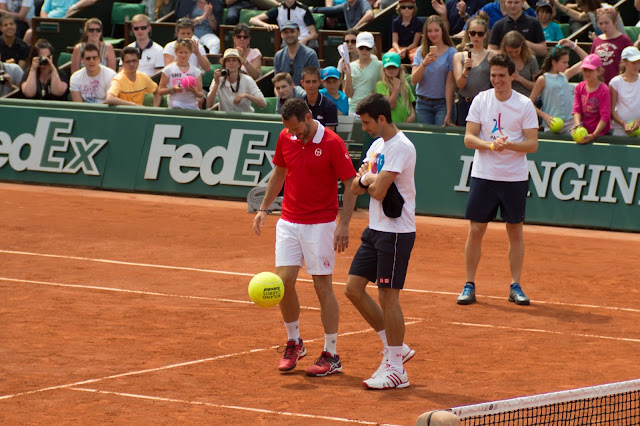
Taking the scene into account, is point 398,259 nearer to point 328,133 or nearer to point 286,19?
point 328,133

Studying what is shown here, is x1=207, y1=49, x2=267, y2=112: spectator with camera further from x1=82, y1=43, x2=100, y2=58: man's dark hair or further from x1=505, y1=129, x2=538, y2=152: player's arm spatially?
x1=505, y1=129, x2=538, y2=152: player's arm

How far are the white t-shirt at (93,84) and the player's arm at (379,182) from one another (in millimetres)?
11533

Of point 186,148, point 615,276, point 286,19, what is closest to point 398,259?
point 615,276

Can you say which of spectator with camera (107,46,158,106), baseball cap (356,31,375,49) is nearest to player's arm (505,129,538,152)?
baseball cap (356,31,375,49)

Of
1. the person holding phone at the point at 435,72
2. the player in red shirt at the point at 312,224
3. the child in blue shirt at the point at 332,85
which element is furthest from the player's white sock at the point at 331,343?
the person holding phone at the point at 435,72

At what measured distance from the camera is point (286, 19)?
19578mm

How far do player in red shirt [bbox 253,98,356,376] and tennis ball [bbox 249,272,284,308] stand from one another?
0.26m

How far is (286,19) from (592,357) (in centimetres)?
1236

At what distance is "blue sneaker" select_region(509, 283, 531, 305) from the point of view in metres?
10.5

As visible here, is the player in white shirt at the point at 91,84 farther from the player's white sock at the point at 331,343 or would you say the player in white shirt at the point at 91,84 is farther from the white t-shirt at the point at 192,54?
the player's white sock at the point at 331,343

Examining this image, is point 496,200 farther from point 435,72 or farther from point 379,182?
point 435,72

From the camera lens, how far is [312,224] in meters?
8.00

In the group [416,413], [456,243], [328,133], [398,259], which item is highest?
[328,133]

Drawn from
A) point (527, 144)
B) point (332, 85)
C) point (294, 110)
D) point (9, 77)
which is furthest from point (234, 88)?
point (294, 110)
